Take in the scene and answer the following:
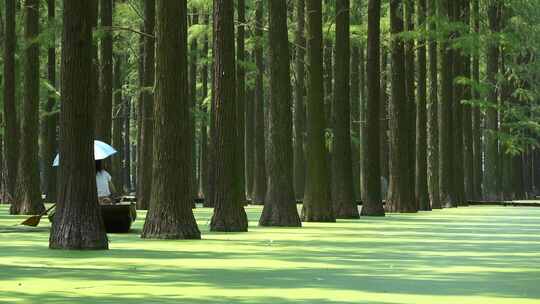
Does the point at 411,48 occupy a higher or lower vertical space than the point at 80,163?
higher

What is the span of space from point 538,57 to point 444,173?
763 inches

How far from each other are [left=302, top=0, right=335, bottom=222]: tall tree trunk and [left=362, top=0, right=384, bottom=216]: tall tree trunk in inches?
243

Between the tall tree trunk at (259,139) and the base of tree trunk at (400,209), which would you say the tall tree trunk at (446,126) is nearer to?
the tall tree trunk at (259,139)

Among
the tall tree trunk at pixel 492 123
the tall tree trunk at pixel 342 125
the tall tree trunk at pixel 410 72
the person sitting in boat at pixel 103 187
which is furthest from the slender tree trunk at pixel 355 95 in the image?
the person sitting in boat at pixel 103 187

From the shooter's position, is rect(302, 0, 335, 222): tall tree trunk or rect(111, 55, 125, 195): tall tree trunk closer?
rect(302, 0, 335, 222): tall tree trunk

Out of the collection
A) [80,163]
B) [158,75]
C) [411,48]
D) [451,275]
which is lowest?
[451,275]

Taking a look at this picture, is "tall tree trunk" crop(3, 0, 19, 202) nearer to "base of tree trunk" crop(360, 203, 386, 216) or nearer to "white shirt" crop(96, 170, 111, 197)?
"base of tree trunk" crop(360, 203, 386, 216)

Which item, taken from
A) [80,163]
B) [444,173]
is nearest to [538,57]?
[444,173]

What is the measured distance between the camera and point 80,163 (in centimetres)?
1938

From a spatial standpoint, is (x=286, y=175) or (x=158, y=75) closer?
(x=158, y=75)

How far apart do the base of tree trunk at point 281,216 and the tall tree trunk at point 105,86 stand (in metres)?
7.08

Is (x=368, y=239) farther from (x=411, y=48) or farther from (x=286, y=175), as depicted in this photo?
(x=411, y=48)

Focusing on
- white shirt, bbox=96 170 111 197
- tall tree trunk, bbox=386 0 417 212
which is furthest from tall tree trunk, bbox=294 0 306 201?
white shirt, bbox=96 170 111 197

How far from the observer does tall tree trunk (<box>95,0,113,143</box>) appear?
34156 millimetres
